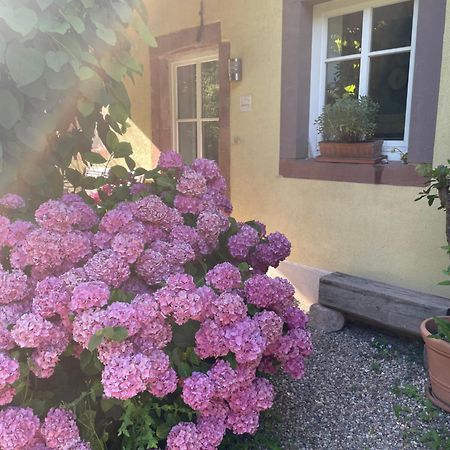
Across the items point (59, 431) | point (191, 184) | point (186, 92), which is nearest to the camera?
point (59, 431)

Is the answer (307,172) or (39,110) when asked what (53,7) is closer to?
(39,110)

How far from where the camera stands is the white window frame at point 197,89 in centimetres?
466

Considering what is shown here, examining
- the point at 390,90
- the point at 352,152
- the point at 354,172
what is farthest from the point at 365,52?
the point at 354,172

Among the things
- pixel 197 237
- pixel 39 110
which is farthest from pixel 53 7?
pixel 197 237

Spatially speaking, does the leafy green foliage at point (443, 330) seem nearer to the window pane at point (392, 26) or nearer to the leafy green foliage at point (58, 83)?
the leafy green foliage at point (58, 83)

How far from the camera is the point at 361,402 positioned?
2430 mm

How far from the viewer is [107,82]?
1983 millimetres

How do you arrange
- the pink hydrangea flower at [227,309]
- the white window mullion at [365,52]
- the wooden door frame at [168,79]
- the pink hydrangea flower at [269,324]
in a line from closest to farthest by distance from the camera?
the pink hydrangea flower at [227,309] → the pink hydrangea flower at [269,324] → the white window mullion at [365,52] → the wooden door frame at [168,79]

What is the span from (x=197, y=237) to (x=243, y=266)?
0.23 meters

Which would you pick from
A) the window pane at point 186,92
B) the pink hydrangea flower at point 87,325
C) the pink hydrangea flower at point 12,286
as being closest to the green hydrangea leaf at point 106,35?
the pink hydrangea flower at point 12,286

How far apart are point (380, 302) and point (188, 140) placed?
3.01 meters

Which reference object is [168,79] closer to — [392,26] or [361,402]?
[392,26]

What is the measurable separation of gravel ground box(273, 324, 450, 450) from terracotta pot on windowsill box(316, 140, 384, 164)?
130 centimetres

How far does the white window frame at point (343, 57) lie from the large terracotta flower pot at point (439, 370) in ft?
4.84
